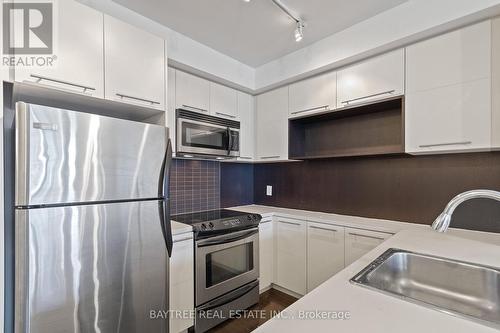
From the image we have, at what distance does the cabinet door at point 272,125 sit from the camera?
265 cm

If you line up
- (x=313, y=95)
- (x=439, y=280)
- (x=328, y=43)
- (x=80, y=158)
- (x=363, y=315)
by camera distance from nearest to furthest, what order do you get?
(x=363, y=315) → (x=439, y=280) → (x=80, y=158) → (x=328, y=43) → (x=313, y=95)

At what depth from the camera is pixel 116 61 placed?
155 cm

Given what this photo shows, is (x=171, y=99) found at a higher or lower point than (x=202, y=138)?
higher

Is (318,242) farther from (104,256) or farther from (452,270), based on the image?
(104,256)

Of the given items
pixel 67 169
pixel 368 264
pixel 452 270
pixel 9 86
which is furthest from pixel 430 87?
pixel 9 86

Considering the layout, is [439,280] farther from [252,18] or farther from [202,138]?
[252,18]

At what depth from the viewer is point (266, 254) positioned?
8.24 ft

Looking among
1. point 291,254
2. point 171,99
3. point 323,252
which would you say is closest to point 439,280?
point 323,252

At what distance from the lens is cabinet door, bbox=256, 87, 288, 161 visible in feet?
8.69

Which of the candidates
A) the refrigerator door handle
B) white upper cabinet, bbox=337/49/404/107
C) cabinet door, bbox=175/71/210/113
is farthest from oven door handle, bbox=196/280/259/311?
white upper cabinet, bbox=337/49/404/107

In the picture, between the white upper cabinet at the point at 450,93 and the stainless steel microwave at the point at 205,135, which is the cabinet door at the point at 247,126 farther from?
the white upper cabinet at the point at 450,93

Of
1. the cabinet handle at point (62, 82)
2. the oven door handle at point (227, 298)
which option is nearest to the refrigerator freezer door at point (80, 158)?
the cabinet handle at point (62, 82)

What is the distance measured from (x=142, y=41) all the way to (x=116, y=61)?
0.83 feet

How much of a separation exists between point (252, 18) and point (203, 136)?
1.08m
